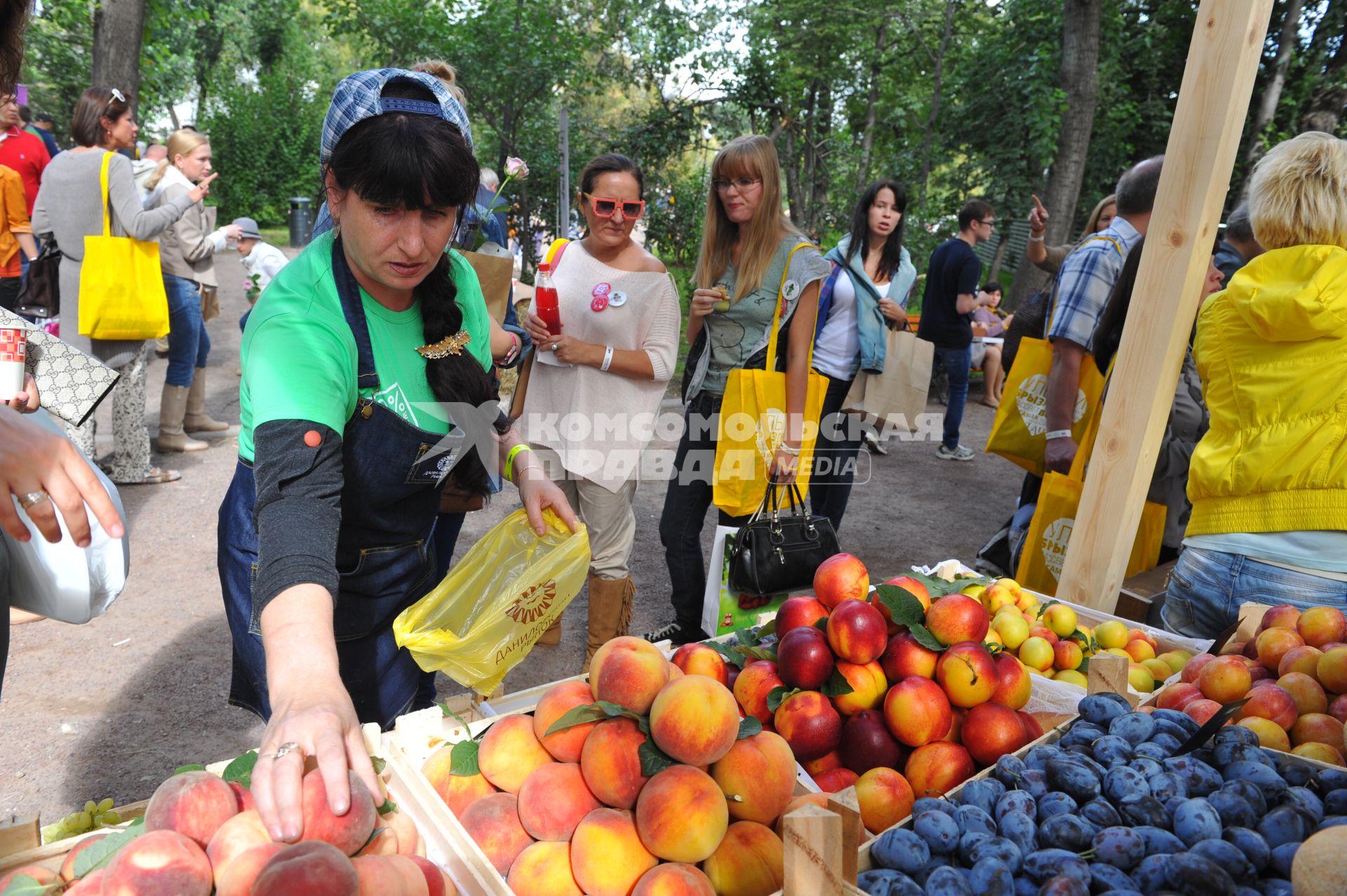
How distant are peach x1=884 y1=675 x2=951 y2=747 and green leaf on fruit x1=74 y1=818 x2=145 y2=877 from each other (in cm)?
133

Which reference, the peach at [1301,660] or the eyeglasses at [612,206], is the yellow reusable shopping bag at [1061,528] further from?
the eyeglasses at [612,206]

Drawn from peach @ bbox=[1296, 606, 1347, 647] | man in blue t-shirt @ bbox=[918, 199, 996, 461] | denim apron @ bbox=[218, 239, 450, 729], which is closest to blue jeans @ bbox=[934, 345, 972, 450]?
man in blue t-shirt @ bbox=[918, 199, 996, 461]

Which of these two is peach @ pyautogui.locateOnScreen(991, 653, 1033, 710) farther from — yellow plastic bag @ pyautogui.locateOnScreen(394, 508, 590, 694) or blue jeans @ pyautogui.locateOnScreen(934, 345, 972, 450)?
blue jeans @ pyautogui.locateOnScreen(934, 345, 972, 450)

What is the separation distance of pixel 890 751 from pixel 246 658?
1336 mm

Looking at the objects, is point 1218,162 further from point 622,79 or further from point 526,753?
point 622,79

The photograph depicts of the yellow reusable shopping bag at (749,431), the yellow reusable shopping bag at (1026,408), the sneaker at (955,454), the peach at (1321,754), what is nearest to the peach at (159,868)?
the peach at (1321,754)

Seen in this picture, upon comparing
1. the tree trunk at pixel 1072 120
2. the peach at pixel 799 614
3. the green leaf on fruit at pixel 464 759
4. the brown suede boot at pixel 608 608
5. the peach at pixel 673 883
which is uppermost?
the tree trunk at pixel 1072 120

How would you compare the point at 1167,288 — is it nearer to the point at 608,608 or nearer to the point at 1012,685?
the point at 1012,685

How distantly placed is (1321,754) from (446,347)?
6.14ft

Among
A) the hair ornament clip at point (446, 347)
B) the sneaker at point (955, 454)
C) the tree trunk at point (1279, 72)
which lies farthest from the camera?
the tree trunk at point (1279, 72)

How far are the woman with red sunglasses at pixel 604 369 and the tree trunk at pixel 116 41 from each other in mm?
5612

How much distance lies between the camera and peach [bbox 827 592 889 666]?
5.98 feet

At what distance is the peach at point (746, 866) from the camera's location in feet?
→ 4.46

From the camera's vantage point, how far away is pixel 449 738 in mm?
1696
